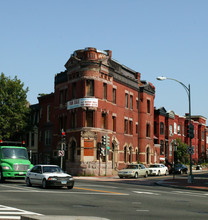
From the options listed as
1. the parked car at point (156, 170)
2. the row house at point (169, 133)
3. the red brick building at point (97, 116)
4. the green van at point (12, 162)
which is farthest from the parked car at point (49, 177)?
the row house at point (169, 133)

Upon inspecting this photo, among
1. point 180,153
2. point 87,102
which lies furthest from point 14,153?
point 180,153

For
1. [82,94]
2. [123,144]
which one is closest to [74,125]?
[82,94]

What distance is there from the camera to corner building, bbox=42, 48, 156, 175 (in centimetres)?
4806

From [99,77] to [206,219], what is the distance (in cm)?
3793

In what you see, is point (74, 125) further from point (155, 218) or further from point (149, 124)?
point (155, 218)

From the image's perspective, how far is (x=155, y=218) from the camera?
12.1 metres

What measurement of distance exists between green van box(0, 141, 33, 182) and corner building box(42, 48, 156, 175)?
687 inches

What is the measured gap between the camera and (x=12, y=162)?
2841cm

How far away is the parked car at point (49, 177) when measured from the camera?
23.3 meters

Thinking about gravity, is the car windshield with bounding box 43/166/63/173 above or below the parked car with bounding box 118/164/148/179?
above

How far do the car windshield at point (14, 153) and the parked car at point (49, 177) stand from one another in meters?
4.47

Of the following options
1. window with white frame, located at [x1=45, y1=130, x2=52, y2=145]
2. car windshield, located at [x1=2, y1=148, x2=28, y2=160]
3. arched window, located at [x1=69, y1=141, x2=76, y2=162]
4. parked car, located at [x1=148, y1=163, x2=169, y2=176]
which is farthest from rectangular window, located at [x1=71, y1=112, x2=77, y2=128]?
car windshield, located at [x1=2, y1=148, x2=28, y2=160]

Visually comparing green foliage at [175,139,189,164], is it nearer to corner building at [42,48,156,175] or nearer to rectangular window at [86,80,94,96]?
corner building at [42,48,156,175]

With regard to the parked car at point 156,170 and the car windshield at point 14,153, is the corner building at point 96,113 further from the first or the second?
the car windshield at point 14,153
